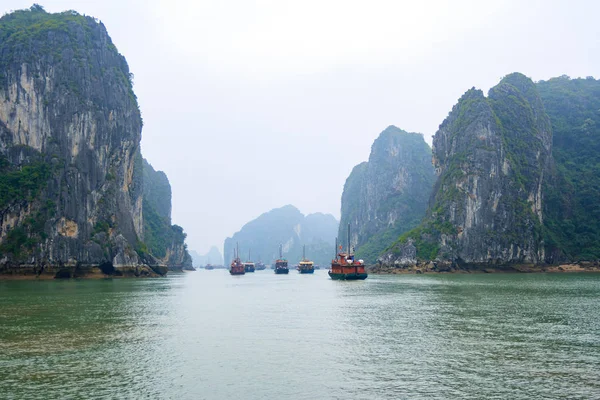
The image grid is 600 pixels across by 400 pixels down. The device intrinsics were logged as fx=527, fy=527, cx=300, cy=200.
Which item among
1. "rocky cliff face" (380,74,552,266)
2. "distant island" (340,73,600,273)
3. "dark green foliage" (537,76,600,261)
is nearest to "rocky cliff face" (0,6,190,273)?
"rocky cliff face" (380,74,552,266)

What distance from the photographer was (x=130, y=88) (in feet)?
466

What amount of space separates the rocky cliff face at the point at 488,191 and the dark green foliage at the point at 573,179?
5.37m

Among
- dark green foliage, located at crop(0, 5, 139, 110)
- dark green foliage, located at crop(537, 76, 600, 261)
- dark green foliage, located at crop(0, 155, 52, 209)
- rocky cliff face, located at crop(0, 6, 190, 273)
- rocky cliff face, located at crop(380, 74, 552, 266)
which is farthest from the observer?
dark green foliage, located at crop(537, 76, 600, 261)

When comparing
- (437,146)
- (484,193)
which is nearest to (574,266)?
(484,193)

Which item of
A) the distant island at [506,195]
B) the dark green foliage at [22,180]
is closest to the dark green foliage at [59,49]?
the dark green foliage at [22,180]

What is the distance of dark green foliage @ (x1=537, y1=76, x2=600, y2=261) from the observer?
147875 mm

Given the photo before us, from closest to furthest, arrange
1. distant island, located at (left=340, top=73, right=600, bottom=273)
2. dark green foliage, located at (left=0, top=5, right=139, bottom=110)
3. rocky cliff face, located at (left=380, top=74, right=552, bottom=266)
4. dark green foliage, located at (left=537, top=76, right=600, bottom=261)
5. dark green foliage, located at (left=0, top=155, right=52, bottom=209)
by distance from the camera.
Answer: dark green foliage, located at (left=0, top=155, right=52, bottom=209) < dark green foliage, located at (left=0, top=5, right=139, bottom=110) < distant island, located at (left=340, top=73, right=600, bottom=273) < rocky cliff face, located at (left=380, top=74, right=552, bottom=266) < dark green foliage, located at (left=537, top=76, right=600, bottom=261)

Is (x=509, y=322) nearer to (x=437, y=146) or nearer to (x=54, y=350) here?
(x=54, y=350)

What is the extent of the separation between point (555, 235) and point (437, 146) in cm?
4618

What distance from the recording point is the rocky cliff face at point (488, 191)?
469ft

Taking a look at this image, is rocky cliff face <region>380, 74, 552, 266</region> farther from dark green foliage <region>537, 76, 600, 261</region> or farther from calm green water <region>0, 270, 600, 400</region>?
calm green water <region>0, 270, 600, 400</region>

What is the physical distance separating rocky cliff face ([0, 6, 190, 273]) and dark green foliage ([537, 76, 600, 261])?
116620mm

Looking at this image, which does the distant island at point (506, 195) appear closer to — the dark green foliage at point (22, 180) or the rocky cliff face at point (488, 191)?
the rocky cliff face at point (488, 191)

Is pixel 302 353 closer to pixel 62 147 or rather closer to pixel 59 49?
pixel 62 147
